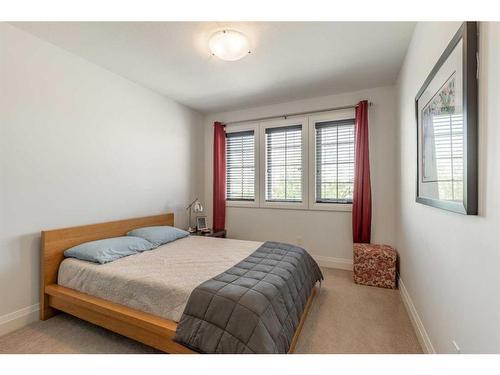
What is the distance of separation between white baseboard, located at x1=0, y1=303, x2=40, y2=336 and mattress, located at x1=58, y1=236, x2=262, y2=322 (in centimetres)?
34

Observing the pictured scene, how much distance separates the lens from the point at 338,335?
187 cm

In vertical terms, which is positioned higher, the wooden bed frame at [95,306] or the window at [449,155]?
the window at [449,155]

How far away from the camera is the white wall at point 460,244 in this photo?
0.89 meters

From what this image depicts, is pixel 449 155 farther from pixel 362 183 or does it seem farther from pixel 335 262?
pixel 335 262

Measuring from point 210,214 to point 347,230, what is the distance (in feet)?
7.83

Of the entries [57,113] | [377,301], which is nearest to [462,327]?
[377,301]

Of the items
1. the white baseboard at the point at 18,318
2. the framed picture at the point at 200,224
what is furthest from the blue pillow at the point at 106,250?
the framed picture at the point at 200,224

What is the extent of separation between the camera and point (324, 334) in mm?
1890

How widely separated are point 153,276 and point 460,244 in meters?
1.98

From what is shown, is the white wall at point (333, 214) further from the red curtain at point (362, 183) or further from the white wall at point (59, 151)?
the white wall at point (59, 151)

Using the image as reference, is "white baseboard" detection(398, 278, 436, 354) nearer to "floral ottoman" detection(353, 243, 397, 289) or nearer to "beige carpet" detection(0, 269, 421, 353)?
"beige carpet" detection(0, 269, 421, 353)

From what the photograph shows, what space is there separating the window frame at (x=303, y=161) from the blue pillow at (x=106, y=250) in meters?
2.06

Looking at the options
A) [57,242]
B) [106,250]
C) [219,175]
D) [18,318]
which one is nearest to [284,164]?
[219,175]
